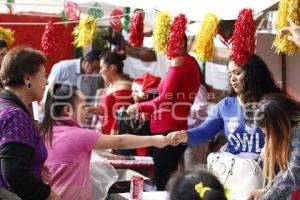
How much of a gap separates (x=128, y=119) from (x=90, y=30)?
86 centimetres

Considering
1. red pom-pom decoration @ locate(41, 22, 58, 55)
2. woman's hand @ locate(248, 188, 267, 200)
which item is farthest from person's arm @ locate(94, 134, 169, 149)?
red pom-pom decoration @ locate(41, 22, 58, 55)

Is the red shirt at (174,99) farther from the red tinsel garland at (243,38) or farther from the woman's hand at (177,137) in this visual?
the red tinsel garland at (243,38)

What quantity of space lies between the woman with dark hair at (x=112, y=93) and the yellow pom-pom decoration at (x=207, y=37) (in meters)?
1.79

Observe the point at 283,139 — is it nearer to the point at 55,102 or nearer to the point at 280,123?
the point at 280,123

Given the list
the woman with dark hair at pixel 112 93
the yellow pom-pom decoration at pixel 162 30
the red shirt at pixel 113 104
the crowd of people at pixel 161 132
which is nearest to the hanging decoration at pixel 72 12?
the woman with dark hair at pixel 112 93

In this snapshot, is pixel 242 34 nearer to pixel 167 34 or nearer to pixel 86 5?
pixel 167 34

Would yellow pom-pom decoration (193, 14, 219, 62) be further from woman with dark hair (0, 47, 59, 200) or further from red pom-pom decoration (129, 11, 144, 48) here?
woman with dark hair (0, 47, 59, 200)

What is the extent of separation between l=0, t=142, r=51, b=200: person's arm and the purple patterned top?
0.02m

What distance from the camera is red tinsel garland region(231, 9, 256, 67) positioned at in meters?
2.79

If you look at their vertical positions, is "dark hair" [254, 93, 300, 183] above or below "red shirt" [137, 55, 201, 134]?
above

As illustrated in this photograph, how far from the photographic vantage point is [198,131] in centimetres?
310

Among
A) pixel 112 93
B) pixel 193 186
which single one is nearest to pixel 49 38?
pixel 112 93

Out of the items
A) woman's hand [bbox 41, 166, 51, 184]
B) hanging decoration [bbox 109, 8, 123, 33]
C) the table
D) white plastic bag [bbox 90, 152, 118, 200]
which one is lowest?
the table

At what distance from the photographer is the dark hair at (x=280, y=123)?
A: 205 cm
